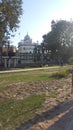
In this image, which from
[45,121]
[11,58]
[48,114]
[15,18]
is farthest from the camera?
[11,58]

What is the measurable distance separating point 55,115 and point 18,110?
4.97ft

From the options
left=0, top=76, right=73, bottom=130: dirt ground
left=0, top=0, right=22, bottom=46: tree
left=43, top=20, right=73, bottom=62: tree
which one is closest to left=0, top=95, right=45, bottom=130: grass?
left=0, top=76, right=73, bottom=130: dirt ground

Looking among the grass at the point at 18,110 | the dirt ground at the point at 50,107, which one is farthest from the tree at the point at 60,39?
the grass at the point at 18,110

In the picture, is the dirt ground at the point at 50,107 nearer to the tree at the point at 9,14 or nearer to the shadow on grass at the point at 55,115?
the shadow on grass at the point at 55,115

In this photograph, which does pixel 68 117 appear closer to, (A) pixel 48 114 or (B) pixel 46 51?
(A) pixel 48 114

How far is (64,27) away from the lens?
9550 cm

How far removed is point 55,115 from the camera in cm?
1377

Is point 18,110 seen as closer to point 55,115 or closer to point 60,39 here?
point 55,115

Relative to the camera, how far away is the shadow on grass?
12.0 m

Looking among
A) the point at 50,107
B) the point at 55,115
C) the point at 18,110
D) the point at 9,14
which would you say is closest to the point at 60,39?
the point at 9,14

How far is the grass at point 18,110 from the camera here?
12.5m

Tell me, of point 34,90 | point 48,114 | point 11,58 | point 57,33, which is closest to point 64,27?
point 57,33

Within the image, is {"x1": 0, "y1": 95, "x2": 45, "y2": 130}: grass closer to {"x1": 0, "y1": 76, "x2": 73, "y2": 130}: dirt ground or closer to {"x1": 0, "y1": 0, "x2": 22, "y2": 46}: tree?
{"x1": 0, "y1": 76, "x2": 73, "y2": 130}: dirt ground

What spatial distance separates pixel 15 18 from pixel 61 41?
6739 cm
